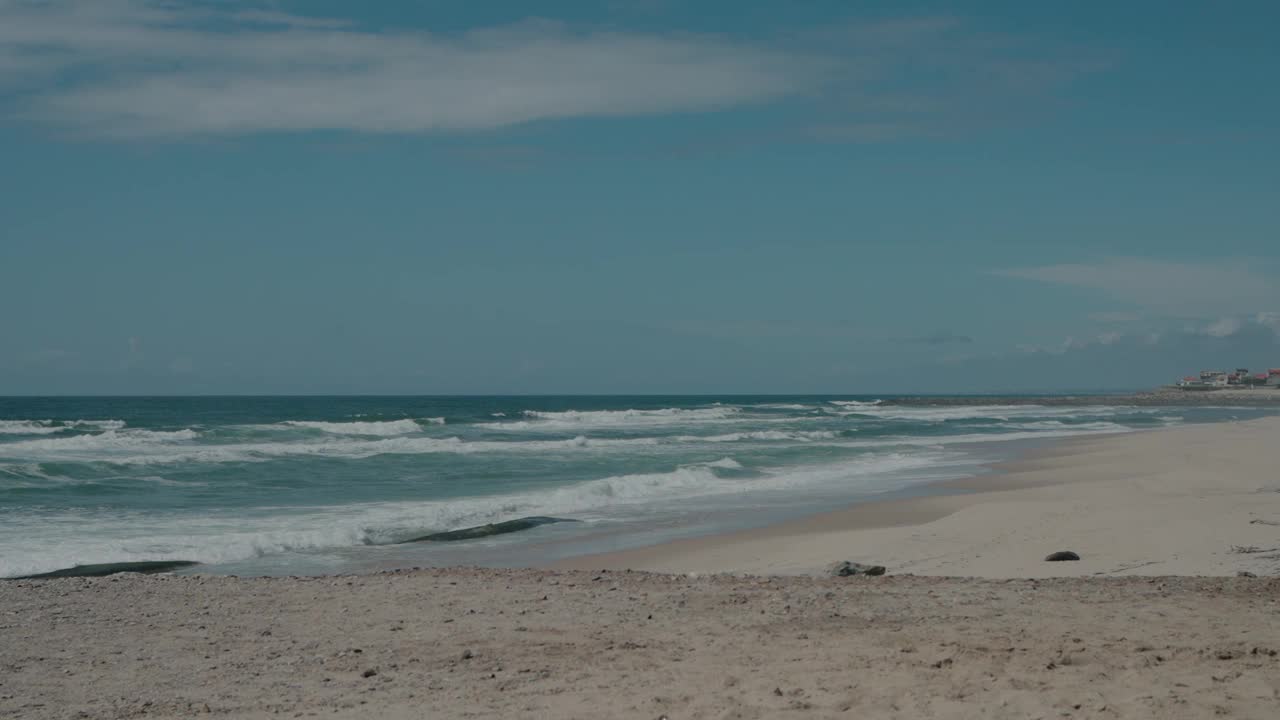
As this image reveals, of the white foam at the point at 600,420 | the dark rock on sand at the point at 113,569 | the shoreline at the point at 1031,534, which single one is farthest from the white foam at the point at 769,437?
the dark rock on sand at the point at 113,569

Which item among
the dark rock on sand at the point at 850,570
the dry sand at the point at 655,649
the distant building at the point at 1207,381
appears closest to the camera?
the dry sand at the point at 655,649

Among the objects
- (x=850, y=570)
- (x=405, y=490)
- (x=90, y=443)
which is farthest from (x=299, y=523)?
(x=90, y=443)

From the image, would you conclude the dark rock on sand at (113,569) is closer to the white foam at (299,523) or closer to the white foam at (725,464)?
the white foam at (299,523)

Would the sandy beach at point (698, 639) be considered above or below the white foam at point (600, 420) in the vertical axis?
above

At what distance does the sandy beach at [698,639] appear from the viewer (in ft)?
18.9

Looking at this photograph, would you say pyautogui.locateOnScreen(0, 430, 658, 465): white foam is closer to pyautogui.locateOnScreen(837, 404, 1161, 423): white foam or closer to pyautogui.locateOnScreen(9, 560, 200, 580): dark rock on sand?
pyautogui.locateOnScreen(9, 560, 200, 580): dark rock on sand

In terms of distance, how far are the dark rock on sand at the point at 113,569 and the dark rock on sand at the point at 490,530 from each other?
3068 mm

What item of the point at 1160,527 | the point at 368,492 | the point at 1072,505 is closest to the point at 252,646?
the point at 1160,527

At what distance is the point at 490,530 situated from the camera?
15.4 meters

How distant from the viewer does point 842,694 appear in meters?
5.72

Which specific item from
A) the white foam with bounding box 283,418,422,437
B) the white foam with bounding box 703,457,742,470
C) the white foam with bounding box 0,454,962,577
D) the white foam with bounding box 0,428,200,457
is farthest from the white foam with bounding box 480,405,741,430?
the white foam with bounding box 0,454,962,577

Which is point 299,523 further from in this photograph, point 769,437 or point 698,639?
point 769,437

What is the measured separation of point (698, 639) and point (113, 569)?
26.2 feet

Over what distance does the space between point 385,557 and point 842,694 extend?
860 cm
